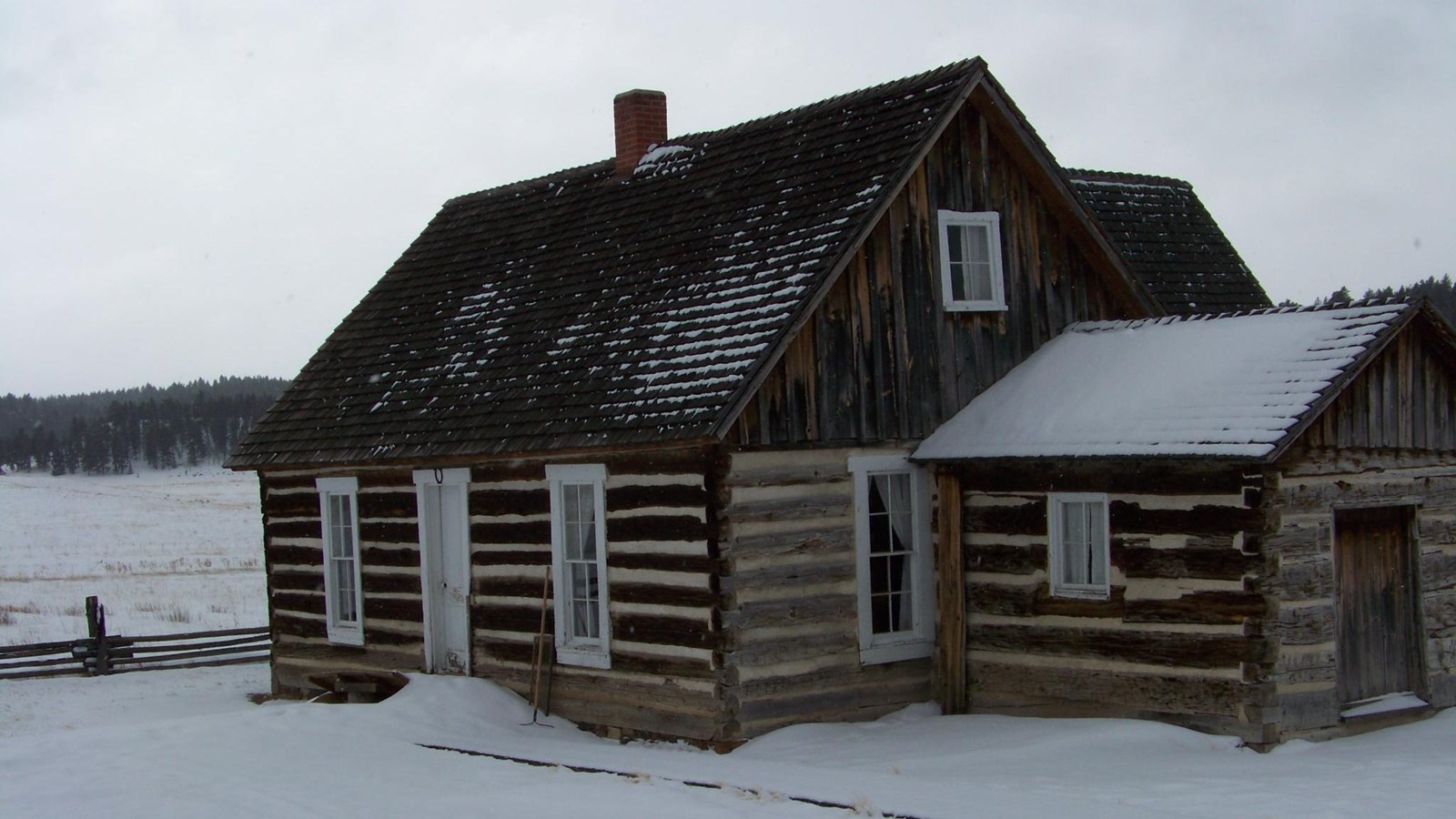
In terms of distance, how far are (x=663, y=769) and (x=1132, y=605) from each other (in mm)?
4178

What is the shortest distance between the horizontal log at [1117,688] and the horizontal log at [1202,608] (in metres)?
0.48

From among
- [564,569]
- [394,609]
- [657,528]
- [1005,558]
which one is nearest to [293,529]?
[394,609]

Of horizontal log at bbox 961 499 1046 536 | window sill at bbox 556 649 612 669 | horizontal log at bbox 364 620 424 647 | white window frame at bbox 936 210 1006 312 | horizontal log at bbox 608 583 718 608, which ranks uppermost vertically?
white window frame at bbox 936 210 1006 312

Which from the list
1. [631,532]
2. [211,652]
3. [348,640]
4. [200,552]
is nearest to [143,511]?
[200,552]

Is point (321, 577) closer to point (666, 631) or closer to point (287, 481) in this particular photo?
point (287, 481)

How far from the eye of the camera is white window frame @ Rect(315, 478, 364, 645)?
1827 centimetres

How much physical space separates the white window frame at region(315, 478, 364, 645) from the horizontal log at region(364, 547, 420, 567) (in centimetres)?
20

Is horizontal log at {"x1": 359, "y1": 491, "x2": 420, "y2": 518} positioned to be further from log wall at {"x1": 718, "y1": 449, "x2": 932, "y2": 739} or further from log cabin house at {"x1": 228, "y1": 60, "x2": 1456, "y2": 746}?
log wall at {"x1": 718, "y1": 449, "x2": 932, "y2": 739}

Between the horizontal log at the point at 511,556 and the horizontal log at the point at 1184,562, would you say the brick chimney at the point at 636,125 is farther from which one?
the horizontal log at the point at 1184,562

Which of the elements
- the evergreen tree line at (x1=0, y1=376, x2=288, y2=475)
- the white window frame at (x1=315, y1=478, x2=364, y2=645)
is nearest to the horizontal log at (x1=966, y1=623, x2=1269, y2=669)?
the white window frame at (x1=315, y1=478, x2=364, y2=645)

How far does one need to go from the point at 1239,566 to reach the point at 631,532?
5.41 meters

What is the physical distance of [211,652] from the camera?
2425 cm

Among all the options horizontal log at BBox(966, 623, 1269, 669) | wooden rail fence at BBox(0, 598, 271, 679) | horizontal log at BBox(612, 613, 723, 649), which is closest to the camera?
horizontal log at BBox(966, 623, 1269, 669)

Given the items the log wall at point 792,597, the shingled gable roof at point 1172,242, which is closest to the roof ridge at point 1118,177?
the shingled gable roof at point 1172,242
